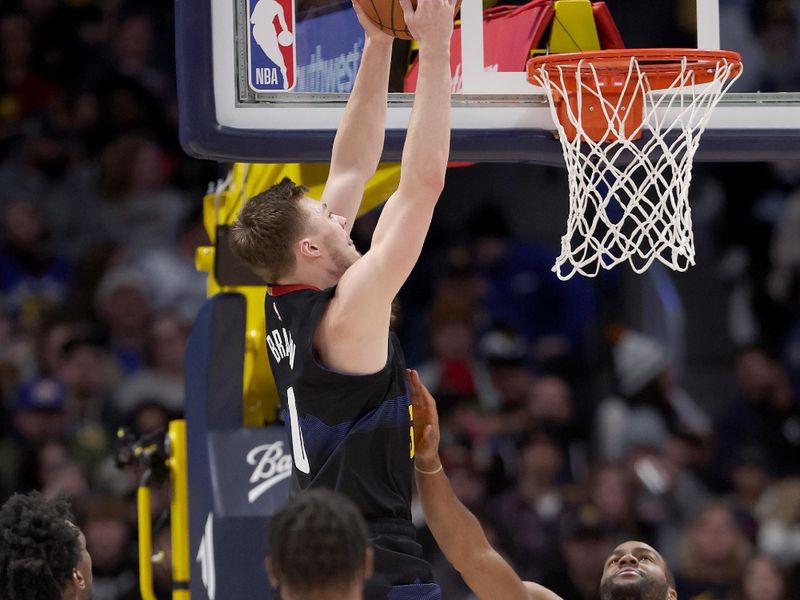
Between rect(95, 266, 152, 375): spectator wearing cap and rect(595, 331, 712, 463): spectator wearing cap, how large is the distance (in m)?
2.71

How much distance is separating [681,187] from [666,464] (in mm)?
4017

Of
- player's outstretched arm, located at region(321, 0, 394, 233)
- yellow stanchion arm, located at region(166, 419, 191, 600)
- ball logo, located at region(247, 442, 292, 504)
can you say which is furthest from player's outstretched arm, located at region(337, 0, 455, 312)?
yellow stanchion arm, located at region(166, 419, 191, 600)

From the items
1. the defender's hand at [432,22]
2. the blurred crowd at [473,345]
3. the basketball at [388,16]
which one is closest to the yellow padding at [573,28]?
the basketball at [388,16]

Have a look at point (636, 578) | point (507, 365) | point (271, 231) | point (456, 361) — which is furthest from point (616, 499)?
point (271, 231)

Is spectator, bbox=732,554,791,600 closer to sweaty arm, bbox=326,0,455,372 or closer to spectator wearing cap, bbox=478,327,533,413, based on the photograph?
spectator wearing cap, bbox=478,327,533,413

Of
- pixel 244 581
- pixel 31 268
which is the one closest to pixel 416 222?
pixel 244 581

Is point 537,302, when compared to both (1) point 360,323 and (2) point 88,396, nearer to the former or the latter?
(2) point 88,396

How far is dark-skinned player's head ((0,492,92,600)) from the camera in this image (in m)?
3.27

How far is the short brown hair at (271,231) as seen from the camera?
3484mm

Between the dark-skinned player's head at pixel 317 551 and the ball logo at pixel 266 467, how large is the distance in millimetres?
1977

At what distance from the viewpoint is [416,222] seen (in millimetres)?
3293

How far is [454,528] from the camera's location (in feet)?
13.6

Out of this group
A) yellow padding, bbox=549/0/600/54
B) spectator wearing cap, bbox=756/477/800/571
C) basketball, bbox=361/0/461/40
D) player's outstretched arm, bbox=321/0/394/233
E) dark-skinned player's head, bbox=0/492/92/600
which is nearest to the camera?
dark-skinned player's head, bbox=0/492/92/600

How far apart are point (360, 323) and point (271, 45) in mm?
1200
